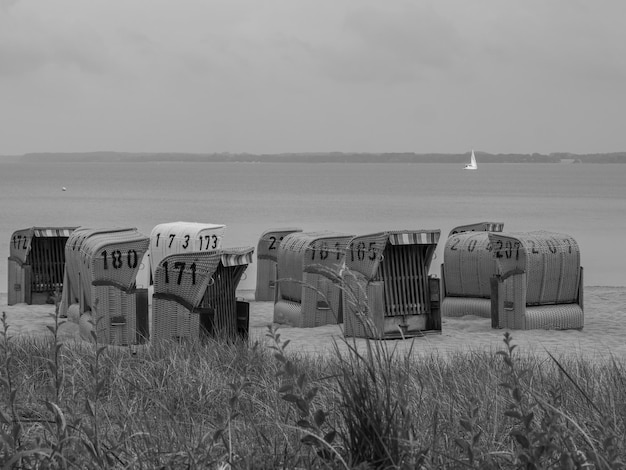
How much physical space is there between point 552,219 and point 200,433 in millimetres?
60714

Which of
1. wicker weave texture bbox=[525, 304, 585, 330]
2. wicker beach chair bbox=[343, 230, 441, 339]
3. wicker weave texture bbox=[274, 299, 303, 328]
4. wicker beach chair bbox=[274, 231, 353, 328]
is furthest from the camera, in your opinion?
wicker weave texture bbox=[274, 299, 303, 328]

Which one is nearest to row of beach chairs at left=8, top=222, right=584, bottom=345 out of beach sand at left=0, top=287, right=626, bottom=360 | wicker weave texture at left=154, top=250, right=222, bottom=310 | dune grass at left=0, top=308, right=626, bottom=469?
wicker weave texture at left=154, top=250, right=222, bottom=310

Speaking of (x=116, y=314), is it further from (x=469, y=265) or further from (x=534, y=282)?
(x=469, y=265)

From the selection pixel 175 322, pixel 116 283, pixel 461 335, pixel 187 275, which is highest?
pixel 187 275

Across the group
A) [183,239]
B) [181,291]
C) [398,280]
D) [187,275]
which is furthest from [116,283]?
[183,239]

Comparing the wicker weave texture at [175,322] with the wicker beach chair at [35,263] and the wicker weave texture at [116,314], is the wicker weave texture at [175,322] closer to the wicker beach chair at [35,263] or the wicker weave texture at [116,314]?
the wicker weave texture at [116,314]

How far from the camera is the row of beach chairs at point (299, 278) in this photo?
1036 centimetres

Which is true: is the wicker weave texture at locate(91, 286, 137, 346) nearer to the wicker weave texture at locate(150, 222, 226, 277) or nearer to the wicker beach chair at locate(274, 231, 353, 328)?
the wicker beach chair at locate(274, 231, 353, 328)

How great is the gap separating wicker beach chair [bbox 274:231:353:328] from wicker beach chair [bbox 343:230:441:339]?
799 millimetres

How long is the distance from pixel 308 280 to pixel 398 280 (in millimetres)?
1220

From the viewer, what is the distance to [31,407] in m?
5.84

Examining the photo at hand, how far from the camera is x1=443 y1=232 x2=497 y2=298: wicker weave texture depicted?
14.3 m

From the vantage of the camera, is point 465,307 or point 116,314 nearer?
point 116,314

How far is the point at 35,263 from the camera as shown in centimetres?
1593
